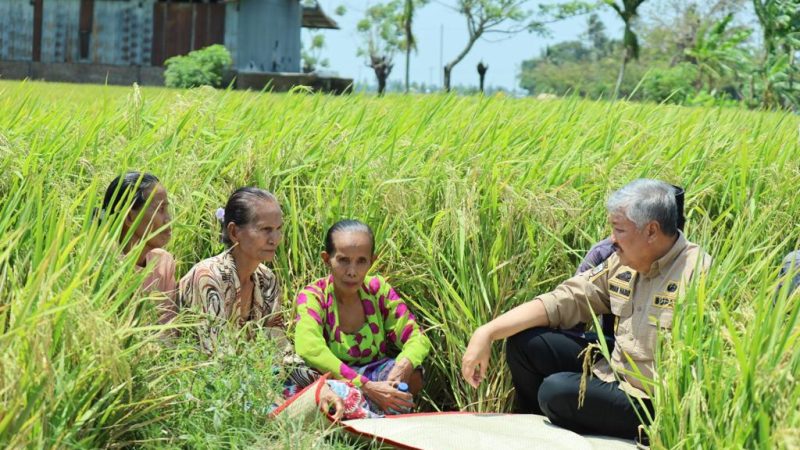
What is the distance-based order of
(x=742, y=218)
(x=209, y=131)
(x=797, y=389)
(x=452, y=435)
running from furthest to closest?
(x=209, y=131), (x=742, y=218), (x=452, y=435), (x=797, y=389)

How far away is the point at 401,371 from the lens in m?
3.92

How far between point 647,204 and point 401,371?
1.07 m

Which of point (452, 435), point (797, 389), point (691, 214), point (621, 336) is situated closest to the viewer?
point (797, 389)

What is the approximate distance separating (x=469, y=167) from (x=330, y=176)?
606mm

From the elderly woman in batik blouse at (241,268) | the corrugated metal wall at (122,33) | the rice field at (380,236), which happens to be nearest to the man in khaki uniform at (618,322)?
the rice field at (380,236)

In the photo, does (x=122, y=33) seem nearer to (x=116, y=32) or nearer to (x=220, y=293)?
(x=116, y=32)

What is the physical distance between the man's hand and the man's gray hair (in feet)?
1.98

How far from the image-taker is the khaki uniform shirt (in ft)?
11.7

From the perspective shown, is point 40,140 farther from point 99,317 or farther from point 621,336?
point 621,336

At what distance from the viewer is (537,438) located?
354cm

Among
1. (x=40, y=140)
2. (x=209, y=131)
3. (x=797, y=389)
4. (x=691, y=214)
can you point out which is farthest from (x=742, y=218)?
(x=40, y=140)

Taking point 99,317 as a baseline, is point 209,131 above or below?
above

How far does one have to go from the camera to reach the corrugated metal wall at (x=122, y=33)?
26.4 meters

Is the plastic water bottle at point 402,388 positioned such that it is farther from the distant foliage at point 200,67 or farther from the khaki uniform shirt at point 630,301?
the distant foliage at point 200,67
